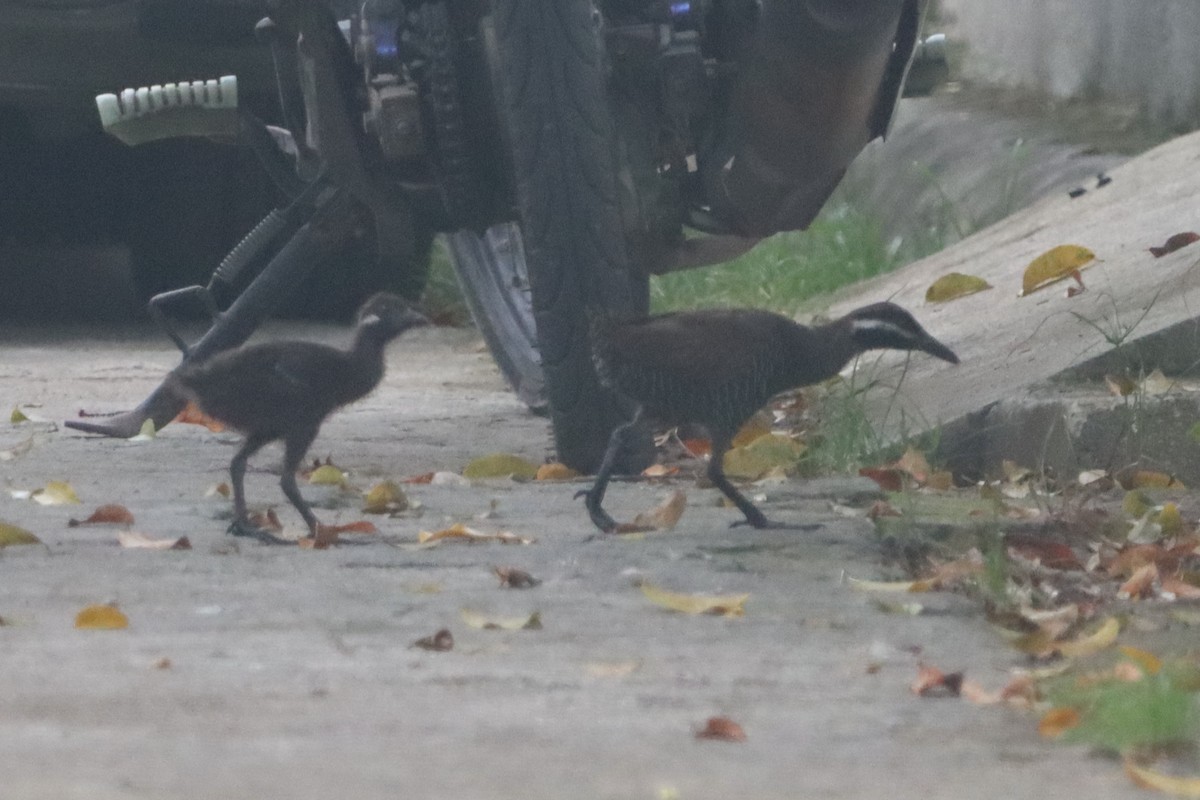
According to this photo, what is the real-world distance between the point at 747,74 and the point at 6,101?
346cm

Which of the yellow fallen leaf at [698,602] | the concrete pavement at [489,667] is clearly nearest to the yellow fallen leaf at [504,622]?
the concrete pavement at [489,667]

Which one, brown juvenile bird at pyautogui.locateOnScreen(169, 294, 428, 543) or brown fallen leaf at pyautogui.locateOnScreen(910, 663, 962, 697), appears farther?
brown juvenile bird at pyautogui.locateOnScreen(169, 294, 428, 543)

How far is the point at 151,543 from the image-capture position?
11.6 ft

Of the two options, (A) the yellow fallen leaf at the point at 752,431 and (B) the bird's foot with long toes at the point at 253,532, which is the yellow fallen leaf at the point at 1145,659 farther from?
(A) the yellow fallen leaf at the point at 752,431

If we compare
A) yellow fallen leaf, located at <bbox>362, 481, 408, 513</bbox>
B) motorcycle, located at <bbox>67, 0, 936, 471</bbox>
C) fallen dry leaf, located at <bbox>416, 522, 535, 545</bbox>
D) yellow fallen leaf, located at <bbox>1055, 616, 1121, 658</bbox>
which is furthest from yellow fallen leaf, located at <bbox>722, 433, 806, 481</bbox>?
yellow fallen leaf, located at <bbox>1055, 616, 1121, 658</bbox>

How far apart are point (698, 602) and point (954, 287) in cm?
310

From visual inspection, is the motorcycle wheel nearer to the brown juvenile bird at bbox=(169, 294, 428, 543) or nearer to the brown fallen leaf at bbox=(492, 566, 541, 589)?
the brown juvenile bird at bbox=(169, 294, 428, 543)

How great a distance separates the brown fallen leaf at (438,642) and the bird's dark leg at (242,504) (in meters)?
0.94

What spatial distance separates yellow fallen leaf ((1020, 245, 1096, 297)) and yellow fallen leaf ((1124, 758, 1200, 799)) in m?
3.44

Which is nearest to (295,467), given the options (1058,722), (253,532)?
(253,532)

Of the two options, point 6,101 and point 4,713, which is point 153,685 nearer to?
point 4,713

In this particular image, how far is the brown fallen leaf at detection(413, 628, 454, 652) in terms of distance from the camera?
9.04 feet

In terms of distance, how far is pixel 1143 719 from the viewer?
2.17m

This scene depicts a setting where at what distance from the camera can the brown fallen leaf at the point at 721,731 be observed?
228cm
